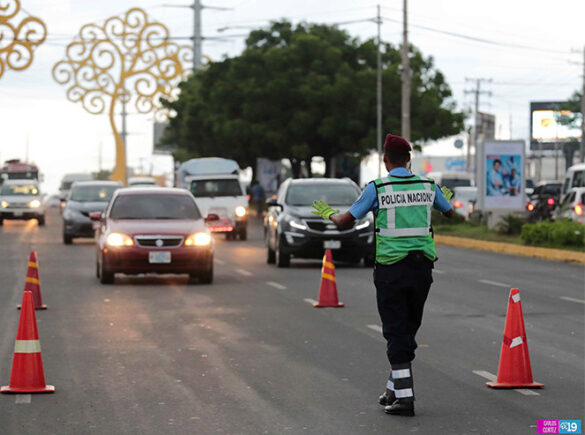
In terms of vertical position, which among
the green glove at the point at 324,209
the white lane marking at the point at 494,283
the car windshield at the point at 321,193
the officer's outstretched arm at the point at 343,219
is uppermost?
the green glove at the point at 324,209

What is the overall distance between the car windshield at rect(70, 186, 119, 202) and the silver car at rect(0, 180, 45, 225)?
15859 mm

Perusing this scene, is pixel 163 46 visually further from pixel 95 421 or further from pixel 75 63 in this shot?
pixel 95 421

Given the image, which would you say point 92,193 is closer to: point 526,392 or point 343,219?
point 526,392

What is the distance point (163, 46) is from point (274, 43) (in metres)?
6.39

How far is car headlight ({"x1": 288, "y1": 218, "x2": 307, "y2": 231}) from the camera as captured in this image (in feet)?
81.3

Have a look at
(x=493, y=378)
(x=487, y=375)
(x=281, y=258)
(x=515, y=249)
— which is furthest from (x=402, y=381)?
(x=515, y=249)

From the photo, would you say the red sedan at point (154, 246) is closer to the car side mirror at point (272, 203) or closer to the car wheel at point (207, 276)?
the car wheel at point (207, 276)

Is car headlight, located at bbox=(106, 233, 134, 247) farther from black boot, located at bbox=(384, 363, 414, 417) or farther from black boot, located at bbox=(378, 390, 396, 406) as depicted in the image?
black boot, located at bbox=(384, 363, 414, 417)

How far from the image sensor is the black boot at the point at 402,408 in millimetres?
8703

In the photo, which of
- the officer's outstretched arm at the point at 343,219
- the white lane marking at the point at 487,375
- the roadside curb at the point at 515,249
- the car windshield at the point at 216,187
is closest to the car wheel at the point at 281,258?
the roadside curb at the point at 515,249

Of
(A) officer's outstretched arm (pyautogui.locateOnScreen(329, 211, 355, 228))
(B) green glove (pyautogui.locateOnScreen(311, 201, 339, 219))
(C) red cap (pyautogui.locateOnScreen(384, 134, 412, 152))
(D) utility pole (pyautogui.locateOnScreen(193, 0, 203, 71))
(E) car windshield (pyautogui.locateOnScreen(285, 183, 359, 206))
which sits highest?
(D) utility pole (pyautogui.locateOnScreen(193, 0, 203, 71))

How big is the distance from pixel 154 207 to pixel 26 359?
1180 centimetres

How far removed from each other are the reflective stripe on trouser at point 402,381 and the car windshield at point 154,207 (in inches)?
498

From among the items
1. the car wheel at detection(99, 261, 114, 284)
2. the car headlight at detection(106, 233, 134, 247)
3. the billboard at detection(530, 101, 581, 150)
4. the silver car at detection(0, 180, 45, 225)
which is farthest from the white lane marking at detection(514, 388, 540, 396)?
the billboard at detection(530, 101, 581, 150)
